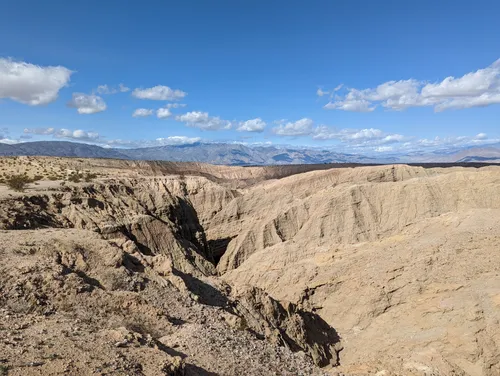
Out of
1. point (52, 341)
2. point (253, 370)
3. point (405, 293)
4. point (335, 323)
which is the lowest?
point (335, 323)

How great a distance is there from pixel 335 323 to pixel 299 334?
476 cm

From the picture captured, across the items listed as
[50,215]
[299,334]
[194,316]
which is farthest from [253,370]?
[50,215]

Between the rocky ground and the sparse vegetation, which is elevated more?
the sparse vegetation

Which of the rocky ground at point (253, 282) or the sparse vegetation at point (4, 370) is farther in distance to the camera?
the rocky ground at point (253, 282)

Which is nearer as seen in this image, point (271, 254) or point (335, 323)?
point (335, 323)

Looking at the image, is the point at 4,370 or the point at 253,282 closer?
the point at 4,370

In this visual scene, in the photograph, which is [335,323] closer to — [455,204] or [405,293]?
[405,293]

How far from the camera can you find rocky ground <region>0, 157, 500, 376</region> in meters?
10.7

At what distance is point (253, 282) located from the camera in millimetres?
27500

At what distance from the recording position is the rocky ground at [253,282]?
10656mm

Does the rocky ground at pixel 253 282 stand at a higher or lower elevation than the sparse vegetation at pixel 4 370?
lower

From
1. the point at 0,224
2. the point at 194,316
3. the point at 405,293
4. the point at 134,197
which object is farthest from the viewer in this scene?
the point at 134,197

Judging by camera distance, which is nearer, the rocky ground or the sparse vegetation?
the sparse vegetation

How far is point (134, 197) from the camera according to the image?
34.8m
